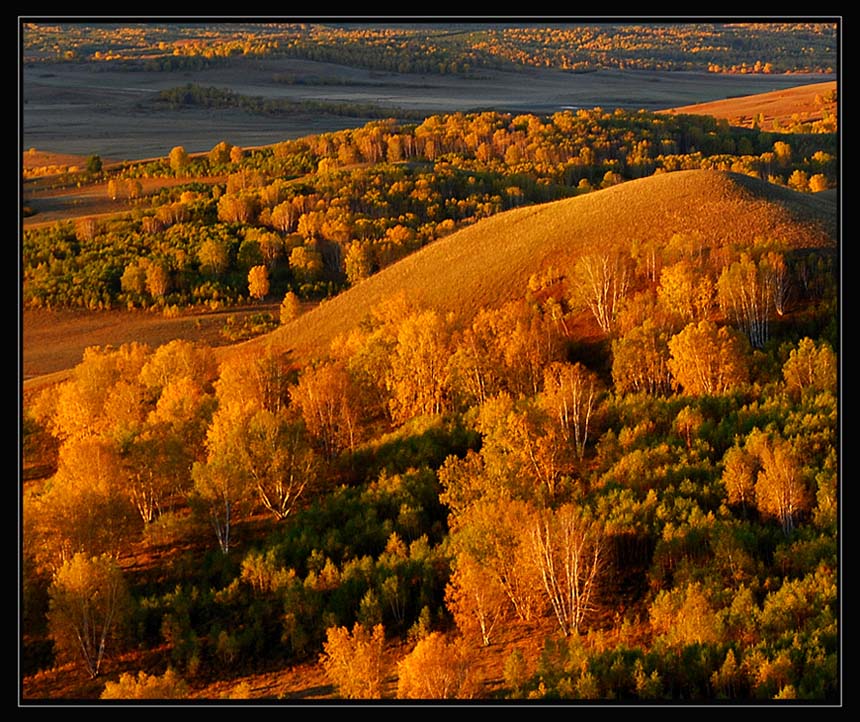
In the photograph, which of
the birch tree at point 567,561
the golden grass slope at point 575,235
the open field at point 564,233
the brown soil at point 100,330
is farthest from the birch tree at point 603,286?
the brown soil at point 100,330

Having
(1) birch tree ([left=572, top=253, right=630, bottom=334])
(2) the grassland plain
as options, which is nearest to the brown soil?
(2) the grassland plain

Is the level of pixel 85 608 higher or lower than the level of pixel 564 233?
lower

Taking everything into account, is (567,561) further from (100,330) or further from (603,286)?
(100,330)

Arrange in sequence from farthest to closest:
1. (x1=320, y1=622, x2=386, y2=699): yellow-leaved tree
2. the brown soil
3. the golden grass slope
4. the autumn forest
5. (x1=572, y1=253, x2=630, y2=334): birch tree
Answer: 1. the brown soil
2. the golden grass slope
3. (x1=572, y1=253, x2=630, y2=334): birch tree
4. the autumn forest
5. (x1=320, y1=622, x2=386, y2=699): yellow-leaved tree

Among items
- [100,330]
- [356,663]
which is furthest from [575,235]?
[100,330]

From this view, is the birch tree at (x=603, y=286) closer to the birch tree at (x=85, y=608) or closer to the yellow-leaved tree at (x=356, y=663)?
the yellow-leaved tree at (x=356, y=663)

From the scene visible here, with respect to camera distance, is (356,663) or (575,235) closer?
(356,663)

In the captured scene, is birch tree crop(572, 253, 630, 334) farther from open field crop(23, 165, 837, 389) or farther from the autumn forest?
open field crop(23, 165, 837, 389)
